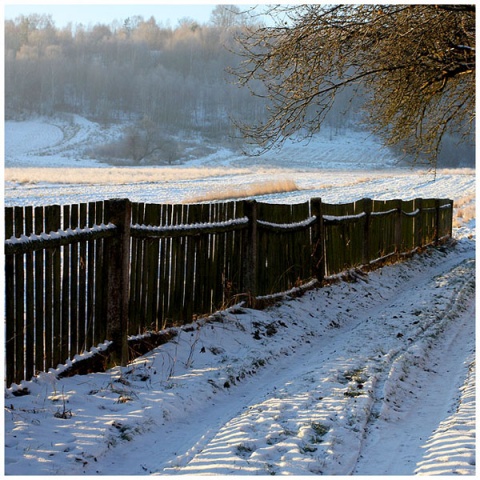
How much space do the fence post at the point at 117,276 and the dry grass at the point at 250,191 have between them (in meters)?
18.7

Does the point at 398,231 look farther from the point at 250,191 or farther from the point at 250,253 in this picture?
the point at 250,191

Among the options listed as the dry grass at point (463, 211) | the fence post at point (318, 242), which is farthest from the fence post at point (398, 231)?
the dry grass at point (463, 211)

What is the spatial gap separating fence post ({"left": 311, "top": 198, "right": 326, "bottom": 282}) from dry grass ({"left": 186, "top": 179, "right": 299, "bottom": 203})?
1488 centimetres

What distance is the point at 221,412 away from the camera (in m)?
5.21

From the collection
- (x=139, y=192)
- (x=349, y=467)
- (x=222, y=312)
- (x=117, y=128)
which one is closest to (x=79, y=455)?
(x=349, y=467)

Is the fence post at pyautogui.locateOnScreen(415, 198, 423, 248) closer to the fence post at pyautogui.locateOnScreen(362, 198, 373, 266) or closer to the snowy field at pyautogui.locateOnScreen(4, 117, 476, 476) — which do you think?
the fence post at pyautogui.locateOnScreen(362, 198, 373, 266)

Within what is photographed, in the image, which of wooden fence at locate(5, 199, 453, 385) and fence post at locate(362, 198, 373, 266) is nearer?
wooden fence at locate(5, 199, 453, 385)

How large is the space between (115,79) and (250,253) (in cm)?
12450

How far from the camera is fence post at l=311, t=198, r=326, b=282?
10.1 m

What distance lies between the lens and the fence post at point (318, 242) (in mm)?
10062

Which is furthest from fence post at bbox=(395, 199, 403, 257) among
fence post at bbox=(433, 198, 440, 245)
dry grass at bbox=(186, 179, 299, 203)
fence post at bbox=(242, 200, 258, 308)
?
dry grass at bbox=(186, 179, 299, 203)

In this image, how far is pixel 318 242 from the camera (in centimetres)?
1012

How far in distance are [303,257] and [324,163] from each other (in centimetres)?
6742

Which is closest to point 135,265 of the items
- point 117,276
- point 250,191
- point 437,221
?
point 117,276
